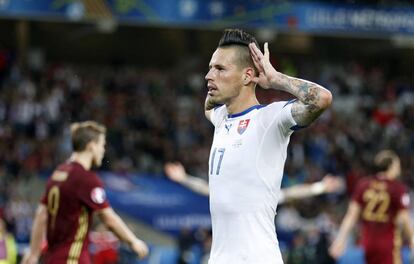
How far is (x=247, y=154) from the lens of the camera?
17.1ft

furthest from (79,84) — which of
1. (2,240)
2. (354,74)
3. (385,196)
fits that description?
(385,196)

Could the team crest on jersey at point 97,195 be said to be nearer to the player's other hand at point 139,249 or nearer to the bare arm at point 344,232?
the player's other hand at point 139,249

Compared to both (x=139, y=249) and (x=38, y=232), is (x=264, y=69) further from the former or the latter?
(x=38, y=232)

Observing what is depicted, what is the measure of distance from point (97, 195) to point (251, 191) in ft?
9.44

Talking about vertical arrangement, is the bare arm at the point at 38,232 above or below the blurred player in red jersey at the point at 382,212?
above

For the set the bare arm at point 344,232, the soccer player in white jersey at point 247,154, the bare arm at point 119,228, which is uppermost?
the soccer player in white jersey at point 247,154

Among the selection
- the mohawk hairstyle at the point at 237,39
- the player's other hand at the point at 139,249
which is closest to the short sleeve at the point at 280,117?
the mohawk hairstyle at the point at 237,39

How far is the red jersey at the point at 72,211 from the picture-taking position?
307 inches

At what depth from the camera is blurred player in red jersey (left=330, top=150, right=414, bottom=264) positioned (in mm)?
11305

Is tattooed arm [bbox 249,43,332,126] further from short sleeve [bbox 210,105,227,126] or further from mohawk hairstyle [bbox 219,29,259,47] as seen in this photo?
short sleeve [bbox 210,105,227,126]

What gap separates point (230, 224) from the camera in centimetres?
521

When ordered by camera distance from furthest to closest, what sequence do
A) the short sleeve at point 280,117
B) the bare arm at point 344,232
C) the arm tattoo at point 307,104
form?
the bare arm at point 344,232 → the short sleeve at point 280,117 → the arm tattoo at point 307,104

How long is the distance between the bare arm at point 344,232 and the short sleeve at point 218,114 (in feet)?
16.3

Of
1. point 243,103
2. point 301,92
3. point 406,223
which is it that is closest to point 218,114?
point 243,103
